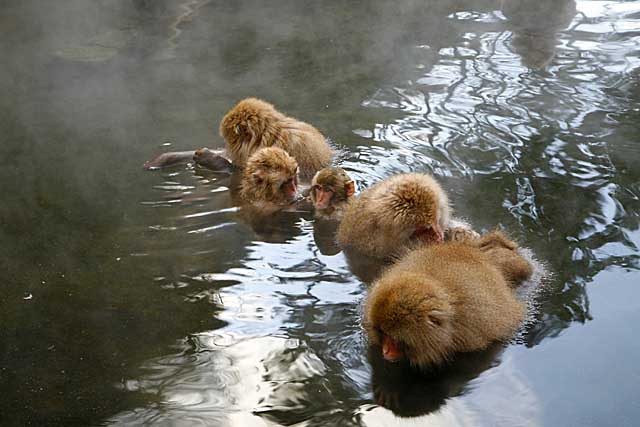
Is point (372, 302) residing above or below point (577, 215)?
above

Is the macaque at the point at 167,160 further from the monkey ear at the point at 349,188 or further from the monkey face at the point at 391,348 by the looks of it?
the monkey face at the point at 391,348

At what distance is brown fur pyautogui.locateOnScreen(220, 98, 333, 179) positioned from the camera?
229 inches

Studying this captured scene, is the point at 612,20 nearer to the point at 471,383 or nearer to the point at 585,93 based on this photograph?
the point at 585,93

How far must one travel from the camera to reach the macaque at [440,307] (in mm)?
3453

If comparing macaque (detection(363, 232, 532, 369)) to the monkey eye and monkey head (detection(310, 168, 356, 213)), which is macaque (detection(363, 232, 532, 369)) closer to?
monkey head (detection(310, 168, 356, 213))

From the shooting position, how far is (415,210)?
4438 mm

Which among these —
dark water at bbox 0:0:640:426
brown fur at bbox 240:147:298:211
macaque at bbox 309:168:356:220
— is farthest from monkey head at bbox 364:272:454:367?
brown fur at bbox 240:147:298:211

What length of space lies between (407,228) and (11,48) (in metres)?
6.06

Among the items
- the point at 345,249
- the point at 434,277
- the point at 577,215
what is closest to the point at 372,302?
the point at 434,277

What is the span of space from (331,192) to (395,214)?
786 millimetres

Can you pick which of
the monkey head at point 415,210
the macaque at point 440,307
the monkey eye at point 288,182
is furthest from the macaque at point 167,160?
the macaque at point 440,307

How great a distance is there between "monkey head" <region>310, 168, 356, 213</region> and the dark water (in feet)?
0.74

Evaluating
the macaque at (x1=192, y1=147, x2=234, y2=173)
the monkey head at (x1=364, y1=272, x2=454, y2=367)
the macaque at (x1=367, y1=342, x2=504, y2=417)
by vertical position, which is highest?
the monkey head at (x1=364, y1=272, x2=454, y2=367)

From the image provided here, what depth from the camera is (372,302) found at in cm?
357
